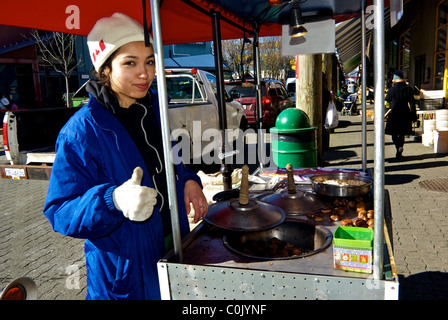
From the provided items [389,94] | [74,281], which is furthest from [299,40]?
[389,94]

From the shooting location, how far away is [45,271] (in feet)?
13.7

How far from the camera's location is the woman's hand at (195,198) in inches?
87.7

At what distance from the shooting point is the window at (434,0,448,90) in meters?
11.1

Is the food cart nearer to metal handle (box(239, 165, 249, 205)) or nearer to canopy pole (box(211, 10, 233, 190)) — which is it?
metal handle (box(239, 165, 249, 205))

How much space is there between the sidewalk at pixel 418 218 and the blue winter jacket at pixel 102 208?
2.68m

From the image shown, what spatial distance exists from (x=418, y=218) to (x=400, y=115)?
170 inches

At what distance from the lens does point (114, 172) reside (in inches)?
71.5

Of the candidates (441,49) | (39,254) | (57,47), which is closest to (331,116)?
(441,49)

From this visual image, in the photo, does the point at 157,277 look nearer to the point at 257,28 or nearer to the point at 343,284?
the point at 343,284

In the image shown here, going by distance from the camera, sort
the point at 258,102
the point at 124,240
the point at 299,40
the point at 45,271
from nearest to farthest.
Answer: the point at 124,240 → the point at 299,40 → the point at 45,271 → the point at 258,102

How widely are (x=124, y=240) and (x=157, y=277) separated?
33cm

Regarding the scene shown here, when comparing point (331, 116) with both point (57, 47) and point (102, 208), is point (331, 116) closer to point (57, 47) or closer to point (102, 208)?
point (102, 208)

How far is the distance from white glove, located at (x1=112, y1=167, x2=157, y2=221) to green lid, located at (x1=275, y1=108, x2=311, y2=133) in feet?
14.9

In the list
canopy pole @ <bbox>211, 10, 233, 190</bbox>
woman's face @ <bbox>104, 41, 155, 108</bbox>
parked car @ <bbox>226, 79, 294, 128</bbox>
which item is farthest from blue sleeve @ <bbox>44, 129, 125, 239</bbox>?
parked car @ <bbox>226, 79, 294, 128</bbox>
